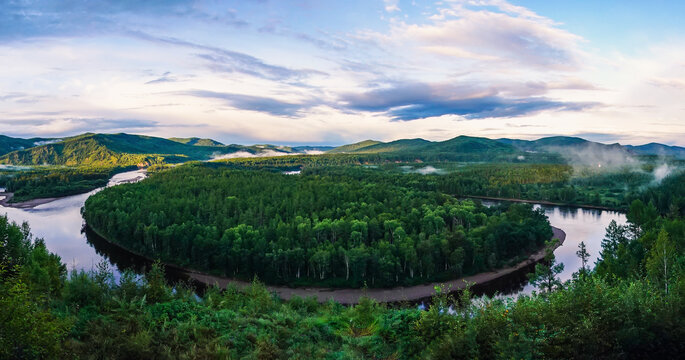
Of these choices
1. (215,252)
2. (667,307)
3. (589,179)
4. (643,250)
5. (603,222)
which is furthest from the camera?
(589,179)

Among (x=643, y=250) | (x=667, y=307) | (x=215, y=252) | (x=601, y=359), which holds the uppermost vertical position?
(x=667, y=307)

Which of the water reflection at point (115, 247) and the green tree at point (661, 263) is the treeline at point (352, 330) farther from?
the water reflection at point (115, 247)

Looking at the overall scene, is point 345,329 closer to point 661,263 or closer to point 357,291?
point 357,291

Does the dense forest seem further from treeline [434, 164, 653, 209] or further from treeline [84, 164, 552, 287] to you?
treeline [434, 164, 653, 209]

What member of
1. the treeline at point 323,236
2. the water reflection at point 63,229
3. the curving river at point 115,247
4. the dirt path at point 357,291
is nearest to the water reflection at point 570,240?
the curving river at point 115,247

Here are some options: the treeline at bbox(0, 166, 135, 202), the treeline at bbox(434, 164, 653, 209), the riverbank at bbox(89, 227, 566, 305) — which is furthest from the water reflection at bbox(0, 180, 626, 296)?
the treeline at bbox(0, 166, 135, 202)

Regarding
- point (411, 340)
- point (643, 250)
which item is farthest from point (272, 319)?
point (643, 250)

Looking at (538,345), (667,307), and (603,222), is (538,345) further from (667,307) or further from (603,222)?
(603,222)

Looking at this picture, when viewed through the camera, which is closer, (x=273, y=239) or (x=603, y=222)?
(x=273, y=239)
